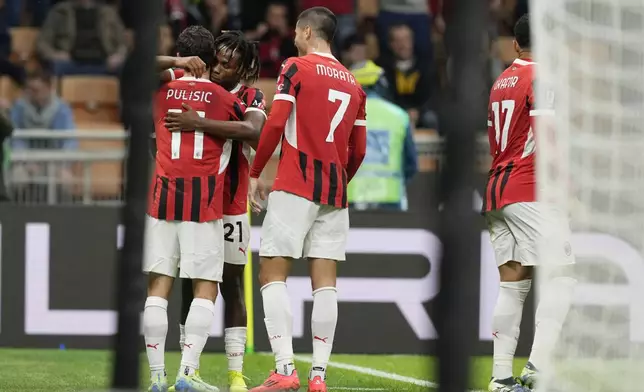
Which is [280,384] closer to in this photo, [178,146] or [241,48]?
[178,146]

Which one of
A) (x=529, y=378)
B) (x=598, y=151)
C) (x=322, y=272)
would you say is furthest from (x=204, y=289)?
(x=598, y=151)

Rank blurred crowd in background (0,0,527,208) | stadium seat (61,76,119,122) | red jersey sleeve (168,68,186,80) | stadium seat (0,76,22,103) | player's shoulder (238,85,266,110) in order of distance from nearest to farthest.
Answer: red jersey sleeve (168,68,186,80) < player's shoulder (238,85,266,110) < blurred crowd in background (0,0,527,208) < stadium seat (0,76,22,103) < stadium seat (61,76,119,122)

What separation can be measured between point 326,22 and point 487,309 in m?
3.12

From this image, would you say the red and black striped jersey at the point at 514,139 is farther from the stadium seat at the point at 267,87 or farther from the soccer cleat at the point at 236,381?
the stadium seat at the point at 267,87

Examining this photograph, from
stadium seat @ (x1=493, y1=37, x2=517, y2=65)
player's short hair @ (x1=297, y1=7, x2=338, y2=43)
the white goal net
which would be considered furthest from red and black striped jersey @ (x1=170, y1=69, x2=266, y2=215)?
stadium seat @ (x1=493, y1=37, x2=517, y2=65)

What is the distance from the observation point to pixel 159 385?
5.39m

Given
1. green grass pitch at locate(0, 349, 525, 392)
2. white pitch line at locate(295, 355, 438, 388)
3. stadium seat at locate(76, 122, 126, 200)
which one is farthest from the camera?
stadium seat at locate(76, 122, 126, 200)

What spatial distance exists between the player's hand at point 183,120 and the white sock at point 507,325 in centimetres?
174

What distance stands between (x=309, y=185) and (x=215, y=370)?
2.01 m

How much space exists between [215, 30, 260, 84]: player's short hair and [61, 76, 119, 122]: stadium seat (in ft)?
17.3

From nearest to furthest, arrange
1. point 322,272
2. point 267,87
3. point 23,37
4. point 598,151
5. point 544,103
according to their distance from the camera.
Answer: point 544,103 → point 598,151 → point 322,272 → point 267,87 → point 23,37

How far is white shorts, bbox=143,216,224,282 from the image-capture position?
5.46 m

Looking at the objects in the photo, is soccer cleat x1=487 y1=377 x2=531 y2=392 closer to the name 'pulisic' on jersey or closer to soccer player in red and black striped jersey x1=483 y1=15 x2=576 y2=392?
soccer player in red and black striped jersey x1=483 y1=15 x2=576 y2=392

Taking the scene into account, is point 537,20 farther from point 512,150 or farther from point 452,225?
point 512,150
